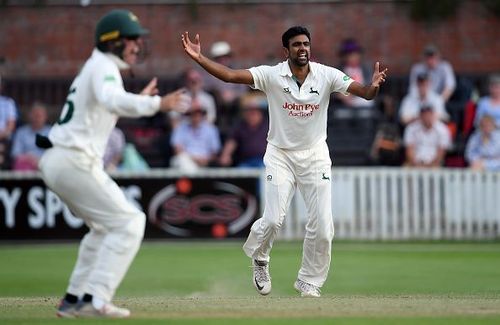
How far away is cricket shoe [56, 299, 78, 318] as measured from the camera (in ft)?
27.8

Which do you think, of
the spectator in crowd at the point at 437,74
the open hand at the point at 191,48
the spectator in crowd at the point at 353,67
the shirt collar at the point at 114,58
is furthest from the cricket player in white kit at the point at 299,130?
the spectator in crowd at the point at 437,74

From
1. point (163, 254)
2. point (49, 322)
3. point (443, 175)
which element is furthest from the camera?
point (443, 175)

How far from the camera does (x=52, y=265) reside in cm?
1492

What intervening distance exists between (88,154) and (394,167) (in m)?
10.6

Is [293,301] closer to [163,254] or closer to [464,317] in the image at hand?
[464,317]

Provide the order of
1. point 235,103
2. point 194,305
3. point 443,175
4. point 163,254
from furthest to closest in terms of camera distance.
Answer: point 235,103, point 443,175, point 163,254, point 194,305

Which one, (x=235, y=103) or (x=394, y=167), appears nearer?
(x=394, y=167)

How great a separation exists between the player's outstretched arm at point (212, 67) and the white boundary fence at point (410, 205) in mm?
7128

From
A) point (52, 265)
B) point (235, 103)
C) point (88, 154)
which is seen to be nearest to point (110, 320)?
point (88, 154)

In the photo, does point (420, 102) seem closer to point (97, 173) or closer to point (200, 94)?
point (200, 94)

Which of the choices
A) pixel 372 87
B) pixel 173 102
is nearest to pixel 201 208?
pixel 372 87

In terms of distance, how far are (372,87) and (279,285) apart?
3372mm

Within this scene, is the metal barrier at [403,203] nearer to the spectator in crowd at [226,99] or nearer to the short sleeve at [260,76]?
the spectator in crowd at [226,99]

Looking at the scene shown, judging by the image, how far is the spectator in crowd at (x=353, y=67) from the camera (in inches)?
741
